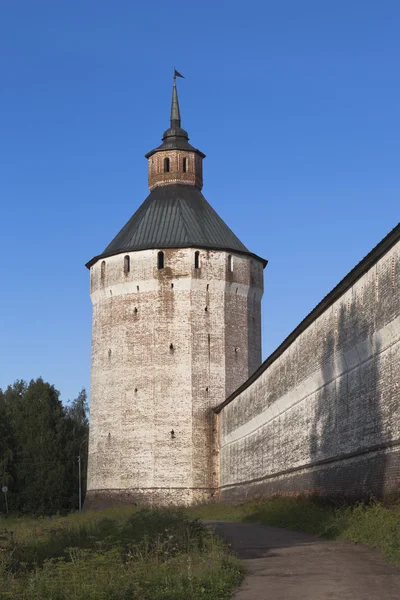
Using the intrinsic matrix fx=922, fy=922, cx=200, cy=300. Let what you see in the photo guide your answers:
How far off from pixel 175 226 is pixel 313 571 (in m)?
31.1

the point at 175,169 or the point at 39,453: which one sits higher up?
the point at 175,169

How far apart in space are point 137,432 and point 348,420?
2040cm

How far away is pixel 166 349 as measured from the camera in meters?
39.3

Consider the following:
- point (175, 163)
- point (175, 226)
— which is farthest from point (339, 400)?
point (175, 163)

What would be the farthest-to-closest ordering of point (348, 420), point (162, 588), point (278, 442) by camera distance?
point (278, 442) < point (348, 420) < point (162, 588)

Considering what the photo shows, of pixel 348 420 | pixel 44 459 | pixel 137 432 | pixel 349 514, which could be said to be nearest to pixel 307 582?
pixel 349 514

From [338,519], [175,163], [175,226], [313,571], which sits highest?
[175,163]

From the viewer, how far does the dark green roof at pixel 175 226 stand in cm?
4056

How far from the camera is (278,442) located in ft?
89.2

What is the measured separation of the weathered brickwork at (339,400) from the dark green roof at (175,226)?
1122cm

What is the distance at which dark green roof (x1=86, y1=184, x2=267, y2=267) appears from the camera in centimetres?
4056

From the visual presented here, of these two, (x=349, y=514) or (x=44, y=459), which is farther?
(x=44, y=459)

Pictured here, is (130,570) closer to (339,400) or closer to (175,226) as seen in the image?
(339,400)

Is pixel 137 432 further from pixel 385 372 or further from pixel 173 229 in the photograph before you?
pixel 385 372
